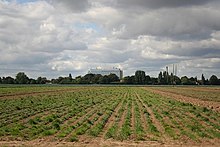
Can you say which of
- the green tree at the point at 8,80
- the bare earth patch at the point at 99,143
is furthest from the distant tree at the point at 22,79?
the bare earth patch at the point at 99,143

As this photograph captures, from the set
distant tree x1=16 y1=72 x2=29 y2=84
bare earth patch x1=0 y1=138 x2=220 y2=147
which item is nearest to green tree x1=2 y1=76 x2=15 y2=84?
distant tree x1=16 y1=72 x2=29 y2=84

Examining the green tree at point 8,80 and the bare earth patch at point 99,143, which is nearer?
the bare earth patch at point 99,143

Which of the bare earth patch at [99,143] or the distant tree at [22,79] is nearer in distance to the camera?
the bare earth patch at [99,143]

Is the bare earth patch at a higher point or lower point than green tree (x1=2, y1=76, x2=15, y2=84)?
lower

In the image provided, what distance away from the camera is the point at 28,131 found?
55.1ft

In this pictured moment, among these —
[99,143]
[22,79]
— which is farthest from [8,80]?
[99,143]

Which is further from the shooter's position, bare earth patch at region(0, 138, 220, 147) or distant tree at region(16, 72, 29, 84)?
distant tree at region(16, 72, 29, 84)

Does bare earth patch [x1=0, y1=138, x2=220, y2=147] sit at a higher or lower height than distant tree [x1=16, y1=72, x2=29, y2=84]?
lower

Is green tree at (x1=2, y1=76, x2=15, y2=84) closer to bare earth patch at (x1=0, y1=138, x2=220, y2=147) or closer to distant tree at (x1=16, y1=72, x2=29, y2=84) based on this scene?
distant tree at (x1=16, y1=72, x2=29, y2=84)

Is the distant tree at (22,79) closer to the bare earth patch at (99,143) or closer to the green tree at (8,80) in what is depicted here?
the green tree at (8,80)

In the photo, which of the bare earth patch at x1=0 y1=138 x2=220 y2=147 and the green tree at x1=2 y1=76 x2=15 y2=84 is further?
the green tree at x1=2 y1=76 x2=15 y2=84

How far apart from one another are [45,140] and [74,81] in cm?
18463

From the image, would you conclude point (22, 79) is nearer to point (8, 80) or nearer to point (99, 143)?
point (8, 80)

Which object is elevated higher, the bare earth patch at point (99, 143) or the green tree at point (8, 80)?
the green tree at point (8, 80)
